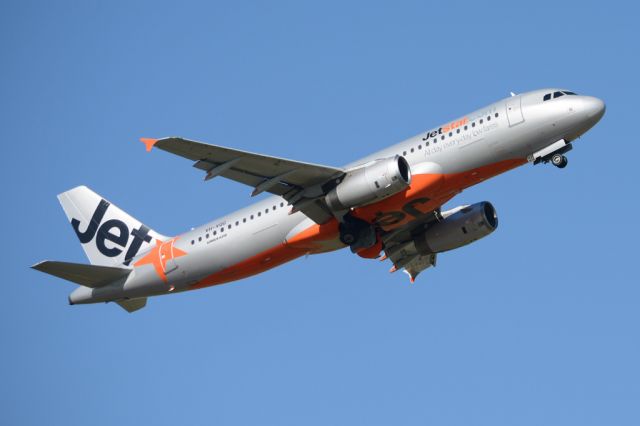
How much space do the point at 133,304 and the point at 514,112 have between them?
2137 cm

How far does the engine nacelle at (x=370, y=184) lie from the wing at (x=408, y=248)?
5.24 meters

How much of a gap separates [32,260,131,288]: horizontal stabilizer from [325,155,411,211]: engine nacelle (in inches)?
465

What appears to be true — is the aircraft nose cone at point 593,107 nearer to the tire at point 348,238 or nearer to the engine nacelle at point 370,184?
the engine nacelle at point 370,184

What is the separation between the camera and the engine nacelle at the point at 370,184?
44031mm

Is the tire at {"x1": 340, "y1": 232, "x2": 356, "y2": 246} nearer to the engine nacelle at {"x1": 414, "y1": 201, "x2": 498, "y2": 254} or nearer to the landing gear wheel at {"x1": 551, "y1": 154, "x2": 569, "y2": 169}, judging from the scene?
the engine nacelle at {"x1": 414, "y1": 201, "x2": 498, "y2": 254}

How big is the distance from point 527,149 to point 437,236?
874 centimetres

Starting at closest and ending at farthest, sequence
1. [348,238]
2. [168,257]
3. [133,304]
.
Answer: [348,238]
[168,257]
[133,304]

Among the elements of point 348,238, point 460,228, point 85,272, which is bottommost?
point 348,238

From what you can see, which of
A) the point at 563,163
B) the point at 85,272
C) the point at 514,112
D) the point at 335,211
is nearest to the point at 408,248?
the point at 335,211

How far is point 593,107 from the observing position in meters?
43.9

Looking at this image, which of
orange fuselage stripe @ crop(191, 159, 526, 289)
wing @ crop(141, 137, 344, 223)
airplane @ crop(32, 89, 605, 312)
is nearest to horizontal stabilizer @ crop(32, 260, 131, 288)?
airplane @ crop(32, 89, 605, 312)

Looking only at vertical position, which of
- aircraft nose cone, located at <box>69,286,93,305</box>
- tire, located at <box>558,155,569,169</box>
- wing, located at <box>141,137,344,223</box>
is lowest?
aircraft nose cone, located at <box>69,286,93,305</box>

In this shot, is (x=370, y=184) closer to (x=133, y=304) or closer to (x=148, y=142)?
(x=148, y=142)

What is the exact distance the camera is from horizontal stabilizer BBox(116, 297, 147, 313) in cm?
5225
